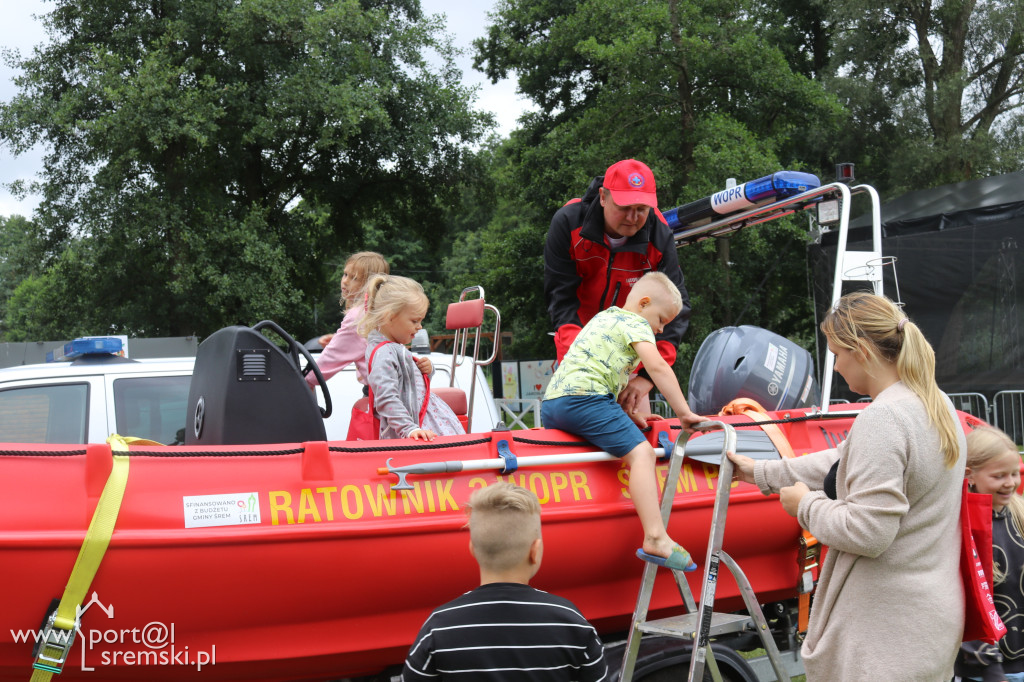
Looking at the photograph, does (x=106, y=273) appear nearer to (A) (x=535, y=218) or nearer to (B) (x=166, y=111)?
(B) (x=166, y=111)

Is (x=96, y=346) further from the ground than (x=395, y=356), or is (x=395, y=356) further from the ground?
(x=96, y=346)

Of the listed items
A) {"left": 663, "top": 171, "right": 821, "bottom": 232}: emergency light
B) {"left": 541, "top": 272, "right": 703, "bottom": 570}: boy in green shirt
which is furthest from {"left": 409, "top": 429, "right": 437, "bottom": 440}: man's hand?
{"left": 663, "top": 171, "right": 821, "bottom": 232}: emergency light

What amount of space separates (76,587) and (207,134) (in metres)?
14.8

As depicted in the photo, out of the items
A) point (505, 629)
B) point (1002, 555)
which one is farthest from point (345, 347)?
point (1002, 555)

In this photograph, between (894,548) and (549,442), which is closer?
(894,548)

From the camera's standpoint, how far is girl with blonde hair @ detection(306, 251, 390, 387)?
4379 millimetres

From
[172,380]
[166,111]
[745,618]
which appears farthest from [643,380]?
[166,111]

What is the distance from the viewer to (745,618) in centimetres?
330

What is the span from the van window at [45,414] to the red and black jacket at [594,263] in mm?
2412

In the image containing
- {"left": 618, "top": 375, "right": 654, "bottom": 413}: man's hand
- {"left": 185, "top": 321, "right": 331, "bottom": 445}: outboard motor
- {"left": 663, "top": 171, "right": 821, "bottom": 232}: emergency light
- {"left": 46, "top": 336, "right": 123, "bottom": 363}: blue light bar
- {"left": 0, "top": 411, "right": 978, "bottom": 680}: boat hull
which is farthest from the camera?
{"left": 46, "top": 336, "right": 123, "bottom": 363}: blue light bar

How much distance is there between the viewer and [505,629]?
2164 millimetres

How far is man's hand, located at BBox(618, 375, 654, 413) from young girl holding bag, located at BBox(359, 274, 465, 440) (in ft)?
2.70

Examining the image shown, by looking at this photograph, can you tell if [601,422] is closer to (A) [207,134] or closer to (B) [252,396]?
(B) [252,396]

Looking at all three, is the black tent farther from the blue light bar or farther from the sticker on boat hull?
the sticker on boat hull
